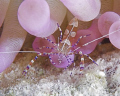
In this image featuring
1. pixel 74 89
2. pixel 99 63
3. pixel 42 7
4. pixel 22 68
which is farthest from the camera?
pixel 22 68

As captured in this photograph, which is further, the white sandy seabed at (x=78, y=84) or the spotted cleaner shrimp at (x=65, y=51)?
the spotted cleaner shrimp at (x=65, y=51)

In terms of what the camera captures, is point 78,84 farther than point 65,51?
No

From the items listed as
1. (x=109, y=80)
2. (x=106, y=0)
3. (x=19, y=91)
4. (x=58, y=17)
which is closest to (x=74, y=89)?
(x=109, y=80)

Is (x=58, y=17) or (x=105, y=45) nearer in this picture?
(x=58, y=17)

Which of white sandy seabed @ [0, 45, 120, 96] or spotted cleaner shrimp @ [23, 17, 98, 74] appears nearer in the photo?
white sandy seabed @ [0, 45, 120, 96]

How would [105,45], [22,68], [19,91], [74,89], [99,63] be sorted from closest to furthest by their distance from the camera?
[74,89]
[19,91]
[99,63]
[22,68]
[105,45]

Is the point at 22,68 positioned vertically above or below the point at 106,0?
below

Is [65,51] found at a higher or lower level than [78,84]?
lower

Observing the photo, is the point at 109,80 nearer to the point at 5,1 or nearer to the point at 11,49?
the point at 11,49
